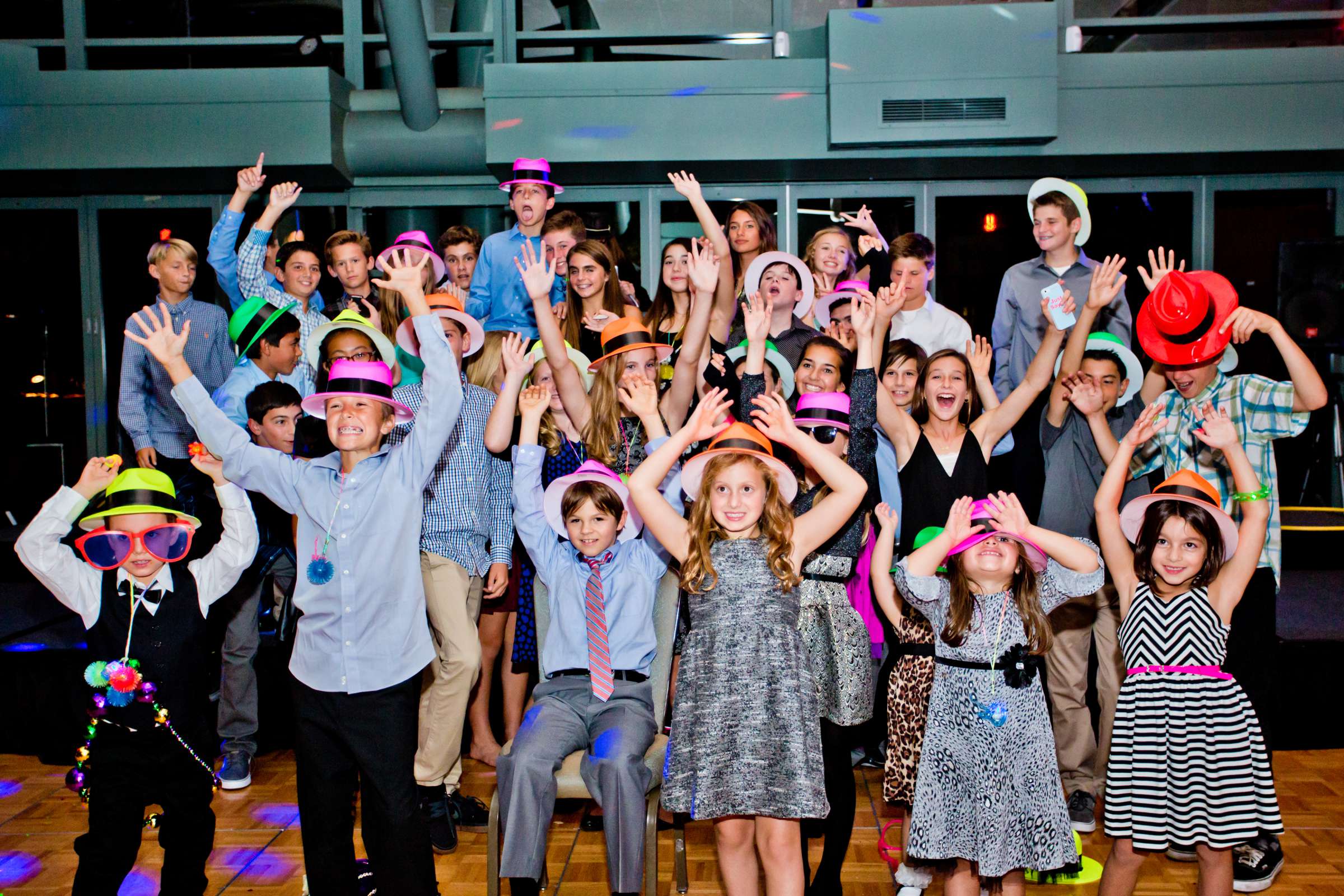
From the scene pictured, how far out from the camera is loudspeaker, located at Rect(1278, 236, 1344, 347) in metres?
5.66

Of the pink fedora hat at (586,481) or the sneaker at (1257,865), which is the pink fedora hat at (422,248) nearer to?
the pink fedora hat at (586,481)

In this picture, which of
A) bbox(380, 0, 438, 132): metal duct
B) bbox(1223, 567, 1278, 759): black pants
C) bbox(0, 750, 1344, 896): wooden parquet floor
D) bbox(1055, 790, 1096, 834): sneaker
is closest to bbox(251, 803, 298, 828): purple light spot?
bbox(0, 750, 1344, 896): wooden parquet floor

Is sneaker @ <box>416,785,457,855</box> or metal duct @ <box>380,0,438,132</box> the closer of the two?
sneaker @ <box>416,785,457,855</box>

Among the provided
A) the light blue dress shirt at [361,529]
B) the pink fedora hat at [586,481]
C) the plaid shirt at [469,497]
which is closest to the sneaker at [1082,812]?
the pink fedora hat at [586,481]

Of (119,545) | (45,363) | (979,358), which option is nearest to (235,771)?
(119,545)

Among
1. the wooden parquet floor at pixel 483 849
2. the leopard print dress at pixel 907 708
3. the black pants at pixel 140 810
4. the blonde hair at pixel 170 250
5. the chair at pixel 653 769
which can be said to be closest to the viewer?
the black pants at pixel 140 810

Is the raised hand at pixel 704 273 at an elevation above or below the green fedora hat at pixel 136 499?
above

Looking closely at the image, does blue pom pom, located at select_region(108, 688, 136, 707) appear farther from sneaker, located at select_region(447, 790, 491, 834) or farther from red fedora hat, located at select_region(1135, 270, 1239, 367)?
red fedora hat, located at select_region(1135, 270, 1239, 367)

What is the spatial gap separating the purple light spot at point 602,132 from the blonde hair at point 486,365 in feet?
8.26

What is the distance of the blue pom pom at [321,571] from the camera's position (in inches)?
102

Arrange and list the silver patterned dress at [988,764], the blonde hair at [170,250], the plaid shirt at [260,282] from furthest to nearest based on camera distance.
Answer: the blonde hair at [170,250]
the plaid shirt at [260,282]
the silver patterned dress at [988,764]

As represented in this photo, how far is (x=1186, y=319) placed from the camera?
3.17 metres

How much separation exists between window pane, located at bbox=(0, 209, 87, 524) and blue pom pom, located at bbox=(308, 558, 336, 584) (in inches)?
202

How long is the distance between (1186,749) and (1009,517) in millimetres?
725
